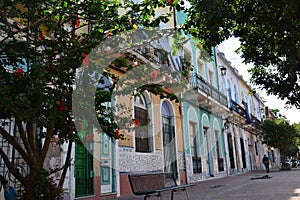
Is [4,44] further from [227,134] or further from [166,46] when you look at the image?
[227,134]

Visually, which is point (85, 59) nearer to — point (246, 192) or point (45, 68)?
point (45, 68)

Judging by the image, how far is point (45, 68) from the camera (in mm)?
3850

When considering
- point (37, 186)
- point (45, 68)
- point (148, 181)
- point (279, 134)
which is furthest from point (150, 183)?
point (279, 134)

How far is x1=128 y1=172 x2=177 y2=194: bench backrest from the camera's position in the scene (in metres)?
5.04

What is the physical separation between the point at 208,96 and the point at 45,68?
12.9 metres

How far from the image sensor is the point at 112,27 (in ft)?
15.0

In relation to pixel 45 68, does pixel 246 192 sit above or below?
below

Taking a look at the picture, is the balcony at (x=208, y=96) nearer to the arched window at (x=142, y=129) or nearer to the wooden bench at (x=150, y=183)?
the arched window at (x=142, y=129)

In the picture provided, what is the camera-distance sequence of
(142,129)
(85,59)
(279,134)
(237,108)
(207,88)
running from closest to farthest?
1. (85,59)
2. (142,129)
3. (207,88)
4. (237,108)
5. (279,134)

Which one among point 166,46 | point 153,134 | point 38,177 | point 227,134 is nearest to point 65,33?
point 38,177

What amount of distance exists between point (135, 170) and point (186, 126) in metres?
4.82

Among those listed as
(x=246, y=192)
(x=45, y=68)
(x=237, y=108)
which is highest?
(x=237, y=108)

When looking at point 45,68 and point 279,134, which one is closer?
point 45,68

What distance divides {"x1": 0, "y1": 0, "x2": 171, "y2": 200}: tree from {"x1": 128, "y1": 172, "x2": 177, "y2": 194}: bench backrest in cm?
92
